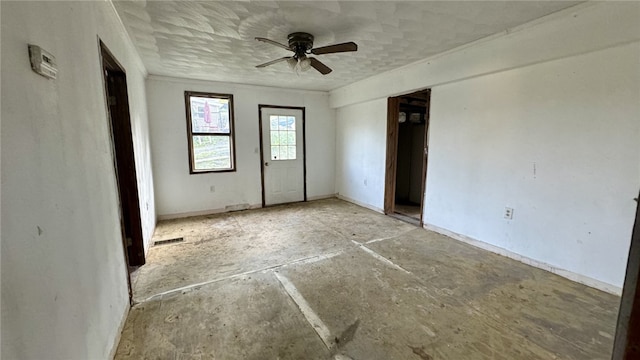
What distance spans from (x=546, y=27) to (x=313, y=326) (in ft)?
10.9

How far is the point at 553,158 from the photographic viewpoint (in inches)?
102

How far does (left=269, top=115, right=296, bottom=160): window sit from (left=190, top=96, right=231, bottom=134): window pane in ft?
2.83

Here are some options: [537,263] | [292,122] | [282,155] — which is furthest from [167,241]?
[537,263]

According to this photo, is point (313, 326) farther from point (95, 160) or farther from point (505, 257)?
point (505, 257)

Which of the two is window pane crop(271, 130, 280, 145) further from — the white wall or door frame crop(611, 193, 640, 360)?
door frame crop(611, 193, 640, 360)

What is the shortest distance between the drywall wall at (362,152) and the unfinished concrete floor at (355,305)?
5.52ft

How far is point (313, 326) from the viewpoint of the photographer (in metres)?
1.92

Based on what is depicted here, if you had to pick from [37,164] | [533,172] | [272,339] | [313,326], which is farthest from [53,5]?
[533,172]

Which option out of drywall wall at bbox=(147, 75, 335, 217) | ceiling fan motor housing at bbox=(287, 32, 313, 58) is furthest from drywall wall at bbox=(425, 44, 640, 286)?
drywall wall at bbox=(147, 75, 335, 217)

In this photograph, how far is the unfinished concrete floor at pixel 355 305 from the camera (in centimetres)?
173

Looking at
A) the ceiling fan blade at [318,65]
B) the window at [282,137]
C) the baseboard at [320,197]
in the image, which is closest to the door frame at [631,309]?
the ceiling fan blade at [318,65]

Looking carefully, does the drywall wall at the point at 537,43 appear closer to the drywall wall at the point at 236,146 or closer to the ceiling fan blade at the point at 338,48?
the ceiling fan blade at the point at 338,48

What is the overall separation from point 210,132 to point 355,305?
388 cm

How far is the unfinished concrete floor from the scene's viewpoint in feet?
5.67
